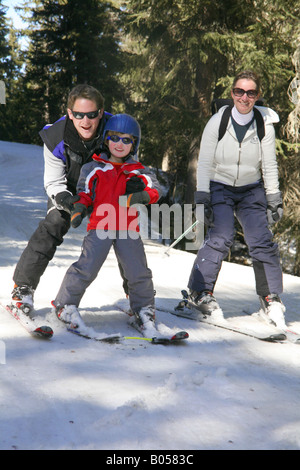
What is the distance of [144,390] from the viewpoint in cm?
235

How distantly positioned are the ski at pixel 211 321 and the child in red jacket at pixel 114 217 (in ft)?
1.98

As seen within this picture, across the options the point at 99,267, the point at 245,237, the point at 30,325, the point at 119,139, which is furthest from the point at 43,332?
the point at 245,237

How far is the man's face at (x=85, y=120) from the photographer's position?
3367 mm

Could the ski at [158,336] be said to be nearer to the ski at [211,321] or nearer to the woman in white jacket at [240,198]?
the ski at [211,321]

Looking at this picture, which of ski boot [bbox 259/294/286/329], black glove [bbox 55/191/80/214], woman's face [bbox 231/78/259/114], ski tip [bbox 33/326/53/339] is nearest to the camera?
ski tip [bbox 33/326/53/339]

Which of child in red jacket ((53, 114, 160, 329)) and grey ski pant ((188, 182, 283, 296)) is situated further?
grey ski pant ((188, 182, 283, 296))

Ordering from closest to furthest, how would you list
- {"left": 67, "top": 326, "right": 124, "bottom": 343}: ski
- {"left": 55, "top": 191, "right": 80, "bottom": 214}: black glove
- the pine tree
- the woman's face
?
{"left": 67, "top": 326, "right": 124, "bottom": 343}: ski → {"left": 55, "top": 191, "right": 80, "bottom": 214}: black glove → the woman's face → the pine tree

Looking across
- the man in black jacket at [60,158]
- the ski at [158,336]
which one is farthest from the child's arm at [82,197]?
the ski at [158,336]

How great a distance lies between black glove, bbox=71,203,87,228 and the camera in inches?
120

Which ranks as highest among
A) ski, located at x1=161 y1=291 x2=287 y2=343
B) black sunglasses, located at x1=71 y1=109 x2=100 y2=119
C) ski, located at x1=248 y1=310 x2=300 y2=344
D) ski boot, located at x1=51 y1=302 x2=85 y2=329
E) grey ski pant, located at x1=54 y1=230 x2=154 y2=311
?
black sunglasses, located at x1=71 y1=109 x2=100 y2=119

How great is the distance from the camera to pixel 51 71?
26938mm

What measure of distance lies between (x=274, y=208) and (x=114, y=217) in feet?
4.58

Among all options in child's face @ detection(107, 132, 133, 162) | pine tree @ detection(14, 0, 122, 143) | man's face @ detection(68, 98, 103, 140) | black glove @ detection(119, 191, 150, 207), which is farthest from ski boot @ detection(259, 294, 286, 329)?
pine tree @ detection(14, 0, 122, 143)

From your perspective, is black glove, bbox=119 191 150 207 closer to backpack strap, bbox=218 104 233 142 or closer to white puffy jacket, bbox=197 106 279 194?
white puffy jacket, bbox=197 106 279 194
